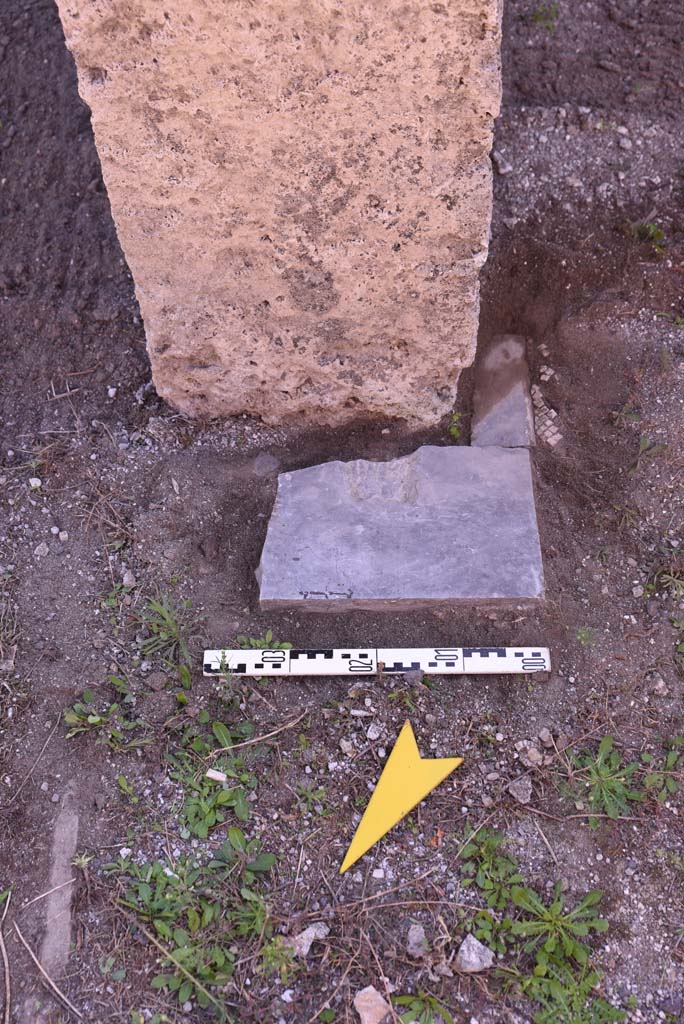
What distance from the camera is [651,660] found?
8.64 feet

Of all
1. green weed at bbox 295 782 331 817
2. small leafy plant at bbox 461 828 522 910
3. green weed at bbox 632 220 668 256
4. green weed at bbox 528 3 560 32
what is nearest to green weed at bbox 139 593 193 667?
green weed at bbox 295 782 331 817

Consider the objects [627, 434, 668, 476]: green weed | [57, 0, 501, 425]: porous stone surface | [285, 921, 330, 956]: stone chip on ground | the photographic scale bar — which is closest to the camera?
[285, 921, 330, 956]: stone chip on ground

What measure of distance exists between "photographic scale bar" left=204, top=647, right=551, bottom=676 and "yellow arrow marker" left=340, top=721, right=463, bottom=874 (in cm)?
19

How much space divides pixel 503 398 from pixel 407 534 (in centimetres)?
73

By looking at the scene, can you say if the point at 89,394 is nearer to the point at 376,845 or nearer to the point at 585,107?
the point at 376,845

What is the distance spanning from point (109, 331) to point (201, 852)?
1.98 m

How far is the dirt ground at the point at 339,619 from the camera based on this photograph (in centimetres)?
222

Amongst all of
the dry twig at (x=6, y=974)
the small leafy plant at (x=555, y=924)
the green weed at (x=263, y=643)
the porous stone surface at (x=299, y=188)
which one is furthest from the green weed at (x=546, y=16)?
the dry twig at (x=6, y=974)

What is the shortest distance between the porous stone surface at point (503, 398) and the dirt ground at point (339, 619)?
6cm

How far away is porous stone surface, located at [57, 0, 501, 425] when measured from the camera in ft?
7.70

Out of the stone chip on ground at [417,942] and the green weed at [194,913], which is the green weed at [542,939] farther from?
the green weed at [194,913]

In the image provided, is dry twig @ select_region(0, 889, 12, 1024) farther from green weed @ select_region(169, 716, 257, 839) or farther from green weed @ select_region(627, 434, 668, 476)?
green weed @ select_region(627, 434, 668, 476)

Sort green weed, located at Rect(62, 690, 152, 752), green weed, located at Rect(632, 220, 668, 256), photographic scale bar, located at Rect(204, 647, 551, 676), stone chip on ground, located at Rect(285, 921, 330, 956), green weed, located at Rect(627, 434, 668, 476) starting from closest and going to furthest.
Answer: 1. stone chip on ground, located at Rect(285, 921, 330, 956)
2. green weed, located at Rect(62, 690, 152, 752)
3. photographic scale bar, located at Rect(204, 647, 551, 676)
4. green weed, located at Rect(627, 434, 668, 476)
5. green weed, located at Rect(632, 220, 668, 256)

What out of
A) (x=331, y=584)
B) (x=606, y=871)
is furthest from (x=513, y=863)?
(x=331, y=584)
